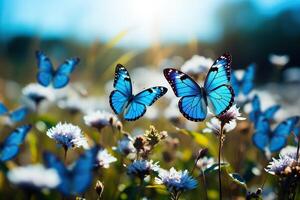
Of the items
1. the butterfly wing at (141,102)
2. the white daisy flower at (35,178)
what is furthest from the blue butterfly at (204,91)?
the white daisy flower at (35,178)

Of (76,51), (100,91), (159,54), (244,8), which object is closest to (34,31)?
(159,54)

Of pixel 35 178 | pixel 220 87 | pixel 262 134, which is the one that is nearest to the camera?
pixel 35 178

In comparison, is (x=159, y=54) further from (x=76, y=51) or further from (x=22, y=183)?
(x=76, y=51)

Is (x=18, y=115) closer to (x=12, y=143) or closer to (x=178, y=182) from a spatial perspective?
(x=12, y=143)

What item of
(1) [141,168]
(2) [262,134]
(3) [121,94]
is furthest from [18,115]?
(2) [262,134]

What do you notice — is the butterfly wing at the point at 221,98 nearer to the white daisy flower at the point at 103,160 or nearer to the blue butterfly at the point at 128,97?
the blue butterfly at the point at 128,97

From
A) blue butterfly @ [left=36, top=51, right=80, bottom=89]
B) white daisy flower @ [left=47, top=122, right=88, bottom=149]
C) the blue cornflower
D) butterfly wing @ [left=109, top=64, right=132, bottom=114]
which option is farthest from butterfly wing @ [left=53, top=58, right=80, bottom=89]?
the blue cornflower
